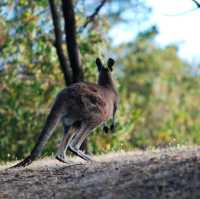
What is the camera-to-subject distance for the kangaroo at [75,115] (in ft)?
30.3

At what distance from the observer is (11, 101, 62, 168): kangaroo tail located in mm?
9148

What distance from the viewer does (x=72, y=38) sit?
14344mm

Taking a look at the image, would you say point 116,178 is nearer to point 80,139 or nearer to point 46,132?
point 46,132

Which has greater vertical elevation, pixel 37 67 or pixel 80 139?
pixel 37 67

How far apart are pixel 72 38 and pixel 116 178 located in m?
6.91

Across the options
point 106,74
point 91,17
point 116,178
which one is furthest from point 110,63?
point 91,17

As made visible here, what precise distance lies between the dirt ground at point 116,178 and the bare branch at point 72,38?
518 cm

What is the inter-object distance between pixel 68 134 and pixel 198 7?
315 cm

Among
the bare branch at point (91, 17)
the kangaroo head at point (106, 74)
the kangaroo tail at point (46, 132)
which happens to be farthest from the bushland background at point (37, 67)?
the kangaroo tail at point (46, 132)

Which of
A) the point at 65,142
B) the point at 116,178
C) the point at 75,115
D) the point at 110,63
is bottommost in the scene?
the point at 116,178

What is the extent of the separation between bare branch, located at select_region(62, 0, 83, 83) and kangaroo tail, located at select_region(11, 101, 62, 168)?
4896 mm

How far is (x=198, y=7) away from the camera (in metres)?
11.3

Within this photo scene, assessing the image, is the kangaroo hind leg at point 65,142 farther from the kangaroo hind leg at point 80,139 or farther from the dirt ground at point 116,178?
the dirt ground at point 116,178

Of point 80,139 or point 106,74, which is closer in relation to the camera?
point 80,139
